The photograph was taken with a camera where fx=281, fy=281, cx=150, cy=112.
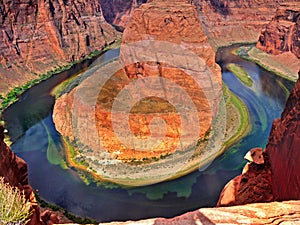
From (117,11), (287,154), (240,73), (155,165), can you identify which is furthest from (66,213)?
(117,11)

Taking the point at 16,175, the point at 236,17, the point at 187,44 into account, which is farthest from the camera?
the point at 236,17

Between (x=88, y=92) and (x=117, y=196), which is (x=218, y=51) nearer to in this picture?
(x=88, y=92)

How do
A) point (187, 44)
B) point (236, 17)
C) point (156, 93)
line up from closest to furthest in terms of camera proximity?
point (187, 44), point (156, 93), point (236, 17)

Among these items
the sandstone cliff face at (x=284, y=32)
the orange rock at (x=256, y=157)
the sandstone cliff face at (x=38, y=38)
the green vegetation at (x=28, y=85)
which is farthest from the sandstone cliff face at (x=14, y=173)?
the sandstone cliff face at (x=284, y=32)

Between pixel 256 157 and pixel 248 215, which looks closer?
pixel 248 215

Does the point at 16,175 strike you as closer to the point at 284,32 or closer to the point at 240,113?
the point at 240,113

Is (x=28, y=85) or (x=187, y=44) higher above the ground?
(x=187, y=44)

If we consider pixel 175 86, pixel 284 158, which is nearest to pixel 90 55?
pixel 175 86
